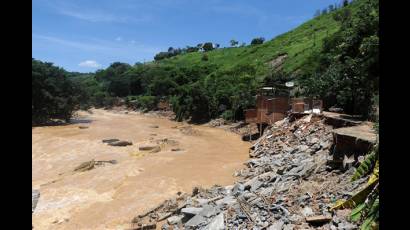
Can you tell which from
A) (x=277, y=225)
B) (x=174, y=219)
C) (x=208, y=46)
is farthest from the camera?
(x=208, y=46)

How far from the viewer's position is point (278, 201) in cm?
1077

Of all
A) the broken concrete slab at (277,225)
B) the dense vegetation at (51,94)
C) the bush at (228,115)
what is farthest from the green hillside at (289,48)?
the broken concrete slab at (277,225)

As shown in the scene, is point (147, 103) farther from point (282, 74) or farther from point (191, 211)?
point (191, 211)

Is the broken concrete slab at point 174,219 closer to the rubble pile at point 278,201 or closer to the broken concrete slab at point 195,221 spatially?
the rubble pile at point 278,201

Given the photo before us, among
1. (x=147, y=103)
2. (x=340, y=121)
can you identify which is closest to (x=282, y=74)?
(x=340, y=121)

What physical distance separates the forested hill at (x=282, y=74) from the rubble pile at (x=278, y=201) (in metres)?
4.27

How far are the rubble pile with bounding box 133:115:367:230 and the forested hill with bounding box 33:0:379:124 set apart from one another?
4273 mm

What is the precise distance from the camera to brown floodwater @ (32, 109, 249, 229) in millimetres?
14547

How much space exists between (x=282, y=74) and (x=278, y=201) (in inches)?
1388

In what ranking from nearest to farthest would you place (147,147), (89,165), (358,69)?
(358,69) → (89,165) → (147,147)

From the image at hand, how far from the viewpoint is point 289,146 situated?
20.4 meters

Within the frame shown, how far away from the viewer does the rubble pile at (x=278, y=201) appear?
30.8 feet
